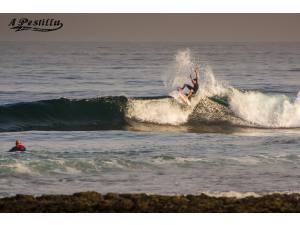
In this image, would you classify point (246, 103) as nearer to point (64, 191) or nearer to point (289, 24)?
point (289, 24)

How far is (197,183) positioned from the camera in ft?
33.7

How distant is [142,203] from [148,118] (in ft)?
15.5

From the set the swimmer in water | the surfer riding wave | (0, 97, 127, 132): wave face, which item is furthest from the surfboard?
the swimmer in water

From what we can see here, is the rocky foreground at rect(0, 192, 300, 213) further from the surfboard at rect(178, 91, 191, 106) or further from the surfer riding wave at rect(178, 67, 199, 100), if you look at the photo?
the surfboard at rect(178, 91, 191, 106)

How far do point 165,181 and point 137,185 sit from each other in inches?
16.8

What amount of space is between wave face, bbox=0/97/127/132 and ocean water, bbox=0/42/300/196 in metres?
0.02

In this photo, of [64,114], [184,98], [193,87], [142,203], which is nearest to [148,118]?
[184,98]

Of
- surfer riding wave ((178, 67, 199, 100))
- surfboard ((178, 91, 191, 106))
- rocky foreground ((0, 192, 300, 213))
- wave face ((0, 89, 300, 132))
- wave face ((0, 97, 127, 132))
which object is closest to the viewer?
rocky foreground ((0, 192, 300, 213))

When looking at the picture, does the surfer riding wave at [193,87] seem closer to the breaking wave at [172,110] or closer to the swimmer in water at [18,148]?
the breaking wave at [172,110]

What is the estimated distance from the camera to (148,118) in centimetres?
1374

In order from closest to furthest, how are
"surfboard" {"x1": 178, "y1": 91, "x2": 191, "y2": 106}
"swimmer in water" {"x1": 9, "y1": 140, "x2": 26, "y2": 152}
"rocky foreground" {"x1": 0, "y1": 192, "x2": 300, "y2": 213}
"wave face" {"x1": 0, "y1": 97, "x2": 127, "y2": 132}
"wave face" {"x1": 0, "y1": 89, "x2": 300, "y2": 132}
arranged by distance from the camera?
"rocky foreground" {"x1": 0, "y1": 192, "x2": 300, "y2": 213}
"swimmer in water" {"x1": 9, "y1": 140, "x2": 26, "y2": 152}
"wave face" {"x1": 0, "y1": 97, "x2": 127, "y2": 132}
"wave face" {"x1": 0, "y1": 89, "x2": 300, "y2": 132}
"surfboard" {"x1": 178, "y1": 91, "x2": 191, "y2": 106}

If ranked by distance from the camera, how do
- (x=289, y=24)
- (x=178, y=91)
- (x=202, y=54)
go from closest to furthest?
(x=289, y=24) < (x=202, y=54) < (x=178, y=91)

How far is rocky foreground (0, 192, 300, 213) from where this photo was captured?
8945 millimetres

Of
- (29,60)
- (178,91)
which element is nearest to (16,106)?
(29,60)
